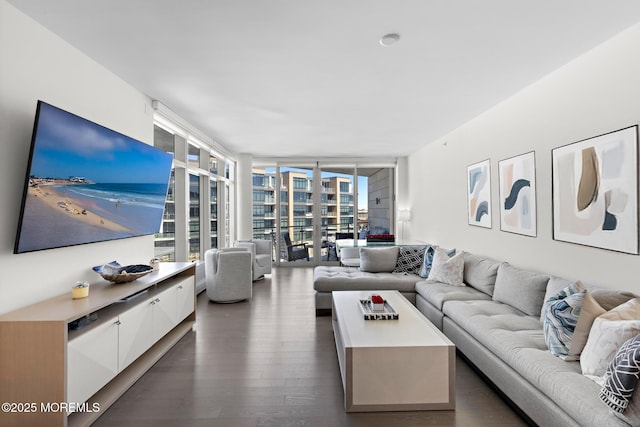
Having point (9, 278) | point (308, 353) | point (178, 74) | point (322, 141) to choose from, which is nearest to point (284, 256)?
point (322, 141)

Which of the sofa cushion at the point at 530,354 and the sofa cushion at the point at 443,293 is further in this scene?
the sofa cushion at the point at 443,293

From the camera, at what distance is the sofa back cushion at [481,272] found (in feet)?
11.9

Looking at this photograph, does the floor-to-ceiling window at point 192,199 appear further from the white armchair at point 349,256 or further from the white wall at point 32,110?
the white armchair at point 349,256

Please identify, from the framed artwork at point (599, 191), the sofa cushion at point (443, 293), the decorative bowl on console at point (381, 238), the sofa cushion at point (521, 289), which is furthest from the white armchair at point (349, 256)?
the framed artwork at point (599, 191)

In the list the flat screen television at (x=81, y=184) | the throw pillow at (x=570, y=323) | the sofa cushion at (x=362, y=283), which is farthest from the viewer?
the sofa cushion at (x=362, y=283)

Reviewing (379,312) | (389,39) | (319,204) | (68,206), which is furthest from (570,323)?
(319,204)

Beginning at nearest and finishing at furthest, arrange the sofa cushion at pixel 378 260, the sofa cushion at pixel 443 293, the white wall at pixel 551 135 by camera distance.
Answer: the white wall at pixel 551 135, the sofa cushion at pixel 443 293, the sofa cushion at pixel 378 260

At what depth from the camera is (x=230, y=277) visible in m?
4.82

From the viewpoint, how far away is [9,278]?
209 cm

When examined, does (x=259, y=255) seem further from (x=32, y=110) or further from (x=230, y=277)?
(x=32, y=110)

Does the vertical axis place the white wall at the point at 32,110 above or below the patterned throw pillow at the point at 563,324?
above

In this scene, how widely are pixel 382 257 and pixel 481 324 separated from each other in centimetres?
228

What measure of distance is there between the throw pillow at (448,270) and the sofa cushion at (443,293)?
0.28 ft

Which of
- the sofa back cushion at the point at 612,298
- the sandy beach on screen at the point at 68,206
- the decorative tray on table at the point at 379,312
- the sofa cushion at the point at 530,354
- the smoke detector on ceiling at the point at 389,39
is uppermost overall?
the smoke detector on ceiling at the point at 389,39
